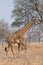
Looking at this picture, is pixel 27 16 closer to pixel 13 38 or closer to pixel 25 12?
pixel 25 12

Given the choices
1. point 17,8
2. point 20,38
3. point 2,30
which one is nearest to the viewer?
point 20,38

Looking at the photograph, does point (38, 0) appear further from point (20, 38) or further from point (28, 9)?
point (20, 38)

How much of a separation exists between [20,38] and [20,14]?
949cm

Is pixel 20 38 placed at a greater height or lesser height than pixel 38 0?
lesser

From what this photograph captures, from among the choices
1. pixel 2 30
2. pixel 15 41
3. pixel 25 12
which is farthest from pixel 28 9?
pixel 2 30

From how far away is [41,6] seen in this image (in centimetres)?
2172

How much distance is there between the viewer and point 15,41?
1451 centimetres

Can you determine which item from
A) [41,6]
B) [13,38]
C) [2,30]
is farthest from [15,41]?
[2,30]

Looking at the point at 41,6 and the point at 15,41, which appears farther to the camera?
the point at 41,6

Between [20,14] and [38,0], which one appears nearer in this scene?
[38,0]

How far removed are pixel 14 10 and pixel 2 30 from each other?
32.3m

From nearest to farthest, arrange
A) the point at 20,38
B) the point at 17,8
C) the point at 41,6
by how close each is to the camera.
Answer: the point at 20,38
the point at 41,6
the point at 17,8

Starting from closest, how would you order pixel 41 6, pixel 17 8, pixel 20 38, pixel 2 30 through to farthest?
1. pixel 20 38
2. pixel 41 6
3. pixel 17 8
4. pixel 2 30

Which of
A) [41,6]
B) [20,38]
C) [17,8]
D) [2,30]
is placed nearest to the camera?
[20,38]
